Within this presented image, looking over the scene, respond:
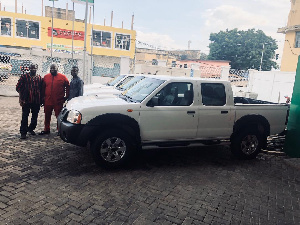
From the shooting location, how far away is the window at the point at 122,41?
39.7 meters

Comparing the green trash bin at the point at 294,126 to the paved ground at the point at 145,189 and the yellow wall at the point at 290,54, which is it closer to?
the paved ground at the point at 145,189

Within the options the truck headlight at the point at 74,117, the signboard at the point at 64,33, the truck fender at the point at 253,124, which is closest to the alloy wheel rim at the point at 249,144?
the truck fender at the point at 253,124

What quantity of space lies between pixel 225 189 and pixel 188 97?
201 centimetres

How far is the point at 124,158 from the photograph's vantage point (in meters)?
5.17

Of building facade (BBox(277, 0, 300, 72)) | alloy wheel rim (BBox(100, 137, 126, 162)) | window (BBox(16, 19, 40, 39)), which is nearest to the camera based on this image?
alloy wheel rim (BBox(100, 137, 126, 162))

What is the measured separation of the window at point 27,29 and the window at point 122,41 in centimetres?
1124

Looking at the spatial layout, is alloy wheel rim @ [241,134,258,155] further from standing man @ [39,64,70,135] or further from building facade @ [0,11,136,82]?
building facade @ [0,11,136,82]

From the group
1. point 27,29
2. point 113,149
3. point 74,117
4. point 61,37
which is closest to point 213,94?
point 113,149

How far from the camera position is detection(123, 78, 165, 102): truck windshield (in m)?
5.46

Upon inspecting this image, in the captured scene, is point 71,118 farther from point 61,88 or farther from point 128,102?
point 61,88

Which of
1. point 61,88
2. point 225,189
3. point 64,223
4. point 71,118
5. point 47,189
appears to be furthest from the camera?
point 61,88

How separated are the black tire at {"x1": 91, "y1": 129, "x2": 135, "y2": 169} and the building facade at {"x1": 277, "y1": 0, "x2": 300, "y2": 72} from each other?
95.3ft

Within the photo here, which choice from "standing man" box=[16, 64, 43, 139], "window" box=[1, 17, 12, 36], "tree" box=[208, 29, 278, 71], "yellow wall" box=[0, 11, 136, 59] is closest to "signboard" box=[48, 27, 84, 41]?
"yellow wall" box=[0, 11, 136, 59]

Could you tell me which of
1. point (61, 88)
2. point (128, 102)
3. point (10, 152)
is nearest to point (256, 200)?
point (128, 102)
